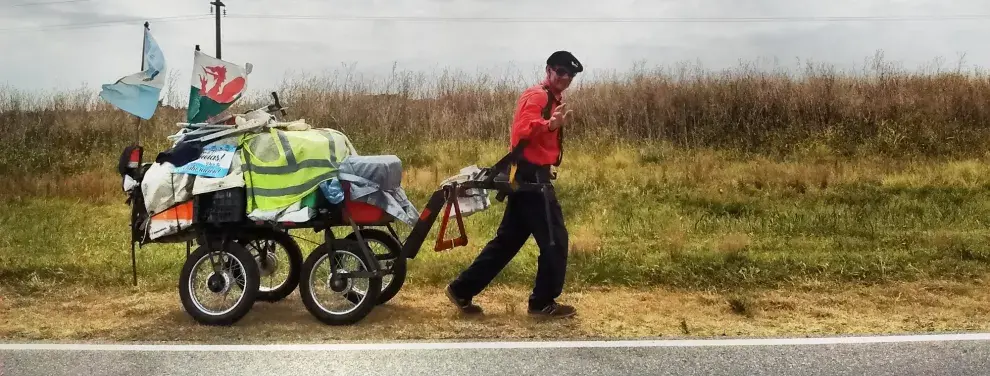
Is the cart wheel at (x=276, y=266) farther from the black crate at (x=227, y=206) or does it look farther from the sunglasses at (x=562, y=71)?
the sunglasses at (x=562, y=71)

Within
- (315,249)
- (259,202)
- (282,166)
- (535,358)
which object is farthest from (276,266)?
(535,358)

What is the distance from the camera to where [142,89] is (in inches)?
220

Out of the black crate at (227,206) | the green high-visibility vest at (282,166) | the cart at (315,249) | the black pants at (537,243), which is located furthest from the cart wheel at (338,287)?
the black pants at (537,243)

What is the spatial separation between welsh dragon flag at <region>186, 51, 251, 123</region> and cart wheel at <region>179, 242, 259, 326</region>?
3.15ft

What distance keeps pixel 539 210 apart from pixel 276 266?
2.19 m

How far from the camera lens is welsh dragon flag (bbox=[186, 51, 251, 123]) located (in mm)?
5609

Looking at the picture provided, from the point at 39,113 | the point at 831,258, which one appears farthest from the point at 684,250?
the point at 39,113

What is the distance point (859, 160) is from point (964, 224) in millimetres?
4669

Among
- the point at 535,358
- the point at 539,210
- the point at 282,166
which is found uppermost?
the point at 282,166

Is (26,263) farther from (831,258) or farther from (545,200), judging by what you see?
(831,258)

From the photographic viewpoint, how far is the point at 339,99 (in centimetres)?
1744

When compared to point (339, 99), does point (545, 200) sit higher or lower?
lower

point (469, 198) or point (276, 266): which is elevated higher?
point (469, 198)

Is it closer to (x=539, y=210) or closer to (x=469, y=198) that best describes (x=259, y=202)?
(x=469, y=198)
